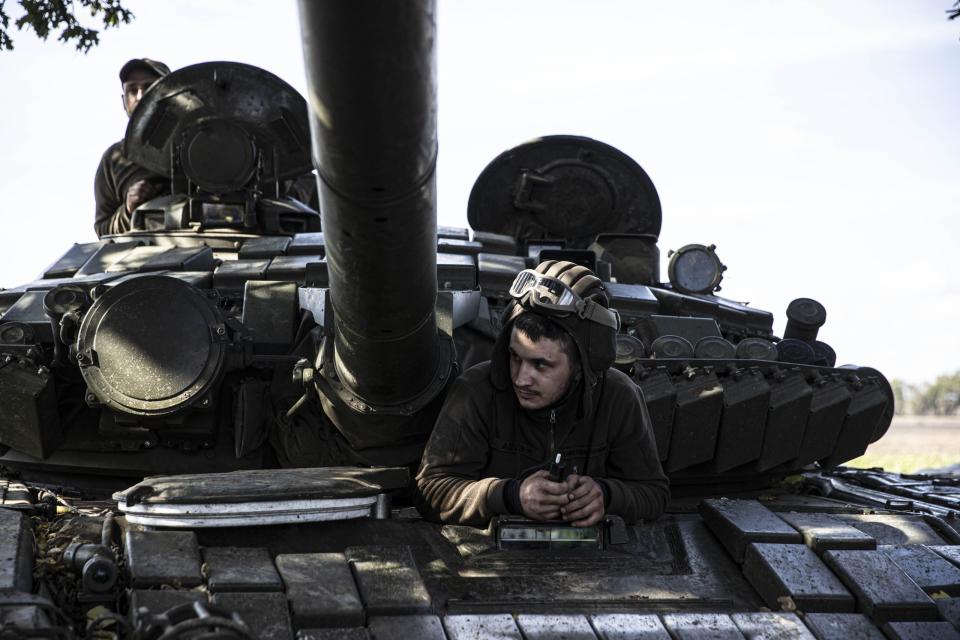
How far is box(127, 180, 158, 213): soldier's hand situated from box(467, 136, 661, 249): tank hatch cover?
254 cm

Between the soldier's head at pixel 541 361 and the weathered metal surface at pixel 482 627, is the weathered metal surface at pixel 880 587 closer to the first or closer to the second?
the soldier's head at pixel 541 361

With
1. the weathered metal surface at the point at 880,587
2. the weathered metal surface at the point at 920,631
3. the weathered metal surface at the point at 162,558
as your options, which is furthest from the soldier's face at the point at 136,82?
the weathered metal surface at the point at 920,631

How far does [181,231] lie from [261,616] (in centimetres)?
456

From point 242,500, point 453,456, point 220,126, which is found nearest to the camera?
point 242,500

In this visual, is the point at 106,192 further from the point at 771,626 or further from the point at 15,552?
the point at 771,626

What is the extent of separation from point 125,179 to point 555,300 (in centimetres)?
541

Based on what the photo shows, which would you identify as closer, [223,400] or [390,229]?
[390,229]

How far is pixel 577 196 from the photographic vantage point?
953cm

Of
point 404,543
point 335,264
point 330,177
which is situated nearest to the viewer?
point 330,177

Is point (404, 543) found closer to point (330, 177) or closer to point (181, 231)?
point (330, 177)

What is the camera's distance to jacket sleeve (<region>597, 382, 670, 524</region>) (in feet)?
19.9

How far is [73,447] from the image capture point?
274 inches

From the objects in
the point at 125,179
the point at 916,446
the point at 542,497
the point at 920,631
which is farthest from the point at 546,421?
the point at 916,446

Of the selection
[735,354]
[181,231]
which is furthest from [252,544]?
[181,231]
